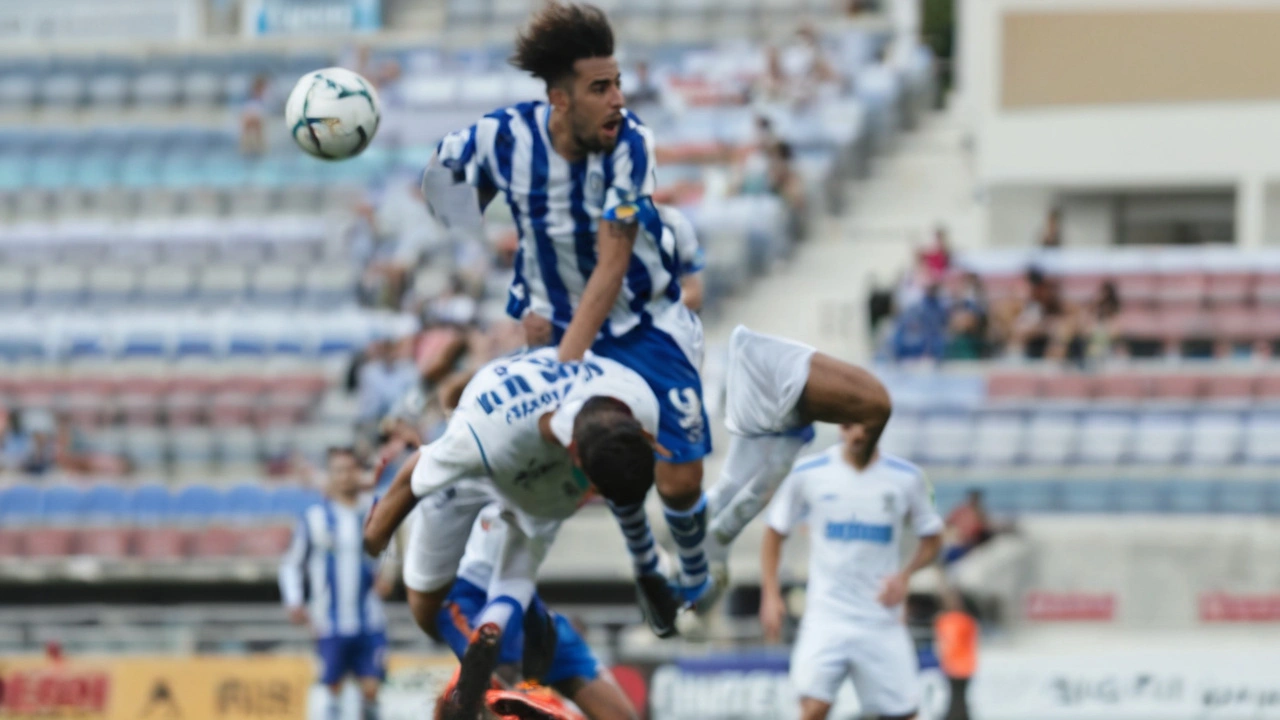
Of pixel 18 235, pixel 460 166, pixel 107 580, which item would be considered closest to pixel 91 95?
pixel 18 235

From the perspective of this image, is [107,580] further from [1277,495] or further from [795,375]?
[795,375]

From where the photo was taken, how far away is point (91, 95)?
26.6 m

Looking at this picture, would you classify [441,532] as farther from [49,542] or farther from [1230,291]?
[1230,291]

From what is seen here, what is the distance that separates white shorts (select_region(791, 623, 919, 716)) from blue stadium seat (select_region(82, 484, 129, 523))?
29.7 feet

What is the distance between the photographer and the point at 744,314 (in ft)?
67.6

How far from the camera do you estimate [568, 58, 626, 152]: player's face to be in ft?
23.6

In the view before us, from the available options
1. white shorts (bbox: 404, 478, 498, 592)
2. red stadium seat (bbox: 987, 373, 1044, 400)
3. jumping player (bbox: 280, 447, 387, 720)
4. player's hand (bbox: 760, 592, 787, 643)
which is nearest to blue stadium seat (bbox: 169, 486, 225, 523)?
jumping player (bbox: 280, 447, 387, 720)

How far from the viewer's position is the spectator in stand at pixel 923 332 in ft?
57.9

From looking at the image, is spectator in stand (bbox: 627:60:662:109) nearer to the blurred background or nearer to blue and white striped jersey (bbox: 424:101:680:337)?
the blurred background

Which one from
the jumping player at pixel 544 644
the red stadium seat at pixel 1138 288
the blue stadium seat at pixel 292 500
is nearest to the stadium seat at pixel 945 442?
the red stadium seat at pixel 1138 288

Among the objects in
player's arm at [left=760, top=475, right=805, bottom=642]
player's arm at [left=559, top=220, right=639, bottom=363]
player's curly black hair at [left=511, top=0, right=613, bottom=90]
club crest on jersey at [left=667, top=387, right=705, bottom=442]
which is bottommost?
player's arm at [left=760, top=475, right=805, bottom=642]

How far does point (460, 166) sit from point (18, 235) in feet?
54.0

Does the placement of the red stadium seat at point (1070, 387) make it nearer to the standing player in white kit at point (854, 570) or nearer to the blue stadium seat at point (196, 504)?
the blue stadium seat at point (196, 504)

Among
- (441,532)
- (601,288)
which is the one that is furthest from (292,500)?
(601,288)
